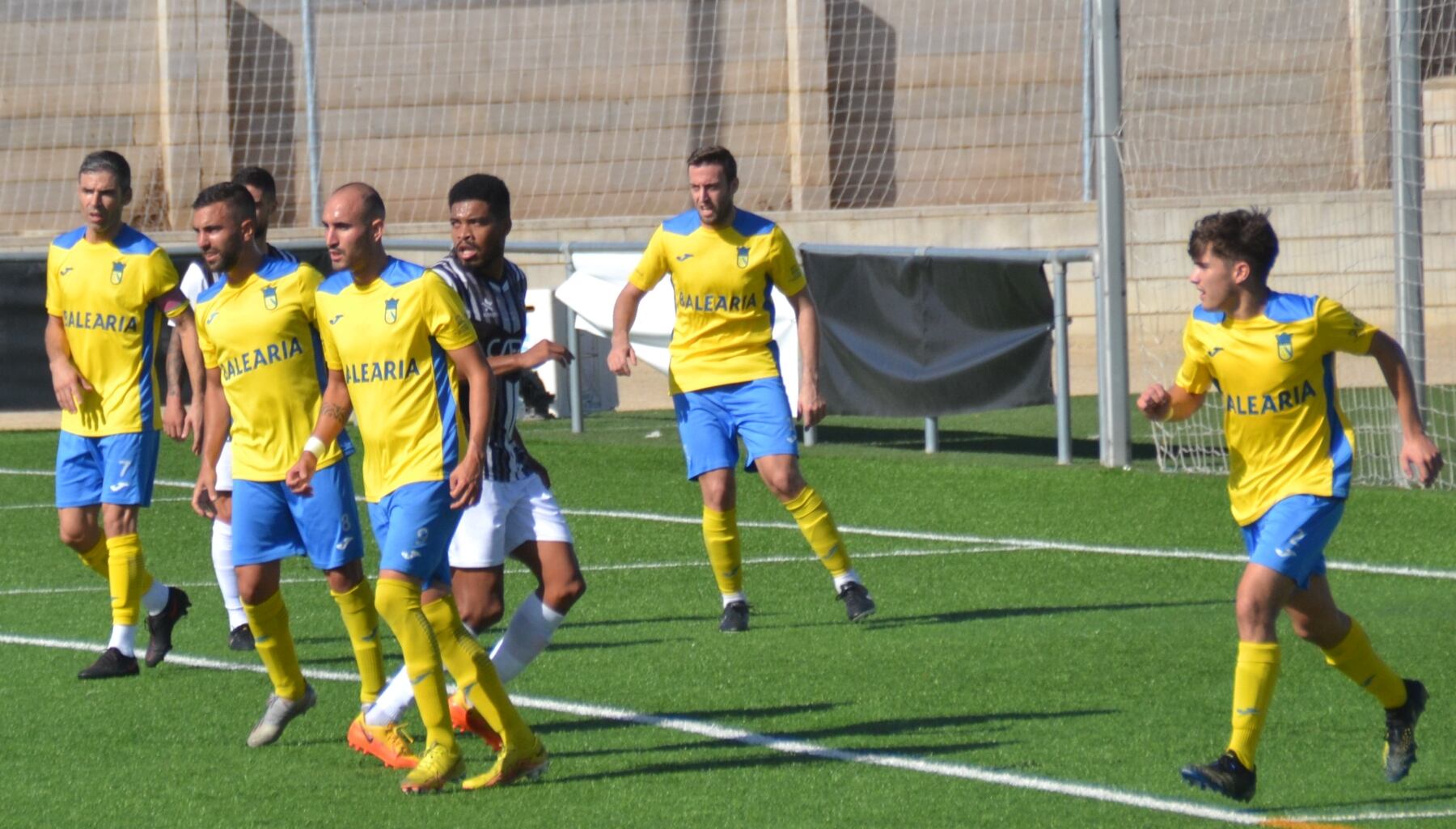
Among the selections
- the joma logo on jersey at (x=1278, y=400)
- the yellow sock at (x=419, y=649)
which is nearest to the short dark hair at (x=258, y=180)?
the yellow sock at (x=419, y=649)

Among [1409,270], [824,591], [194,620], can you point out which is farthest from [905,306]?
[194,620]

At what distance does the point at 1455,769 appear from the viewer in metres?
5.91

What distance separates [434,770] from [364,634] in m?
0.86

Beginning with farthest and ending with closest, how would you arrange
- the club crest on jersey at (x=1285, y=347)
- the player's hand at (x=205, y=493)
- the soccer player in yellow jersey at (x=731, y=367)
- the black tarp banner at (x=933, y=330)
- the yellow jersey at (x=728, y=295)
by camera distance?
the black tarp banner at (x=933, y=330) < the yellow jersey at (x=728, y=295) < the soccer player in yellow jersey at (x=731, y=367) < the player's hand at (x=205, y=493) < the club crest on jersey at (x=1285, y=347)

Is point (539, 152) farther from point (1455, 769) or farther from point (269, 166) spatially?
point (1455, 769)

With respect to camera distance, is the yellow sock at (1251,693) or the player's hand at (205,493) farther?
the player's hand at (205,493)

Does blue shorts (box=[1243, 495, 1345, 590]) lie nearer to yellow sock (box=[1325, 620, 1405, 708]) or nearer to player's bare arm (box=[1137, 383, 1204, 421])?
yellow sock (box=[1325, 620, 1405, 708])

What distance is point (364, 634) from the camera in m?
6.56

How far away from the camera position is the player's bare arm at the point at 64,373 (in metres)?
8.09

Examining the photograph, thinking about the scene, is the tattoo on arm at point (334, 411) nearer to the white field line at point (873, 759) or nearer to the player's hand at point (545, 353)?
the player's hand at point (545, 353)

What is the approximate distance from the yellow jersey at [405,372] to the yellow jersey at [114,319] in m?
2.49

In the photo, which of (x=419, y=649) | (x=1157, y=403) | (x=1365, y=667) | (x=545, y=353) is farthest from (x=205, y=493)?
(x=1365, y=667)

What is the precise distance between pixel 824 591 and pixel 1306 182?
1133cm

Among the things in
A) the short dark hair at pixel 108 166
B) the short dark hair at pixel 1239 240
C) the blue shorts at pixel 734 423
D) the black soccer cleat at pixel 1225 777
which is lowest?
the black soccer cleat at pixel 1225 777
